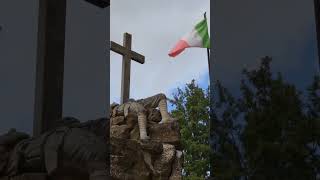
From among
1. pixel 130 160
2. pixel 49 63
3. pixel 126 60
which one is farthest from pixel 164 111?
pixel 49 63

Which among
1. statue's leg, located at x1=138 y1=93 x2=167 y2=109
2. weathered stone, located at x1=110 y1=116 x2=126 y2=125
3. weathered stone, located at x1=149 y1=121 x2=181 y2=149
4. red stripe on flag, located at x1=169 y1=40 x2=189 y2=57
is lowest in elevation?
weathered stone, located at x1=149 y1=121 x2=181 y2=149

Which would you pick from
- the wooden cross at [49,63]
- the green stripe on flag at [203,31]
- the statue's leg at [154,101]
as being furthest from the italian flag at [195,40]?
the wooden cross at [49,63]

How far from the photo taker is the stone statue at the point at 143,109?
8023 millimetres

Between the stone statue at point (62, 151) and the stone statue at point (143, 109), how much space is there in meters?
4.92

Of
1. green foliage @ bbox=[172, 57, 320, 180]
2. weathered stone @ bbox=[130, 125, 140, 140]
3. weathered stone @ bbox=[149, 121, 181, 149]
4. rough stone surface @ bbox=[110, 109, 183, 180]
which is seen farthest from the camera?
weathered stone @ bbox=[130, 125, 140, 140]

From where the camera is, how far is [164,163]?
24.7 feet

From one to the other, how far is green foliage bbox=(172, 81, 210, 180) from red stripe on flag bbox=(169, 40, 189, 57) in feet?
6.86

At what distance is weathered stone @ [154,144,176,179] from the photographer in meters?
7.52

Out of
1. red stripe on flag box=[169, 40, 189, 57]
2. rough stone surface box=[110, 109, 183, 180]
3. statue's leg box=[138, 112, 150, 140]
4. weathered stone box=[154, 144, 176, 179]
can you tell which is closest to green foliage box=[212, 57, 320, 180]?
rough stone surface box=[110, 109, 183, 180]

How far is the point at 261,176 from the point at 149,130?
5.54 metres

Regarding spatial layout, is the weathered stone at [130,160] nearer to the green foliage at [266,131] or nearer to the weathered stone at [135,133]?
the weathered stone at [135,133]

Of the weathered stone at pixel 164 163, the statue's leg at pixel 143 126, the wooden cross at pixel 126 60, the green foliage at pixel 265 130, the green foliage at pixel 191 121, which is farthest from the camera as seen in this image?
the green foliage at pixel 191 121

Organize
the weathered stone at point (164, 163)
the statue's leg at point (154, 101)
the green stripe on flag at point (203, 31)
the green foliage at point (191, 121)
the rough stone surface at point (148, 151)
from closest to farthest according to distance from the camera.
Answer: the rough stone surface at point (148, 151)
the weathered stone at point (164, 163)
the statue's leg at point (154, 101)
the green stripe on flag at point (203, 31)
the green foliage at point (191, 121)

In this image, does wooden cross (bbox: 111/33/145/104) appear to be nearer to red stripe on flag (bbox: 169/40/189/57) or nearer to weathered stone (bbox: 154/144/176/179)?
red stripe on flag (bbox: 169/40/189/57)
